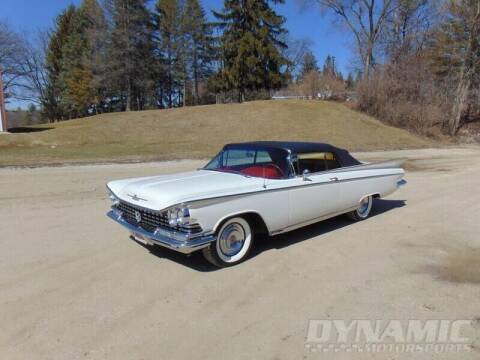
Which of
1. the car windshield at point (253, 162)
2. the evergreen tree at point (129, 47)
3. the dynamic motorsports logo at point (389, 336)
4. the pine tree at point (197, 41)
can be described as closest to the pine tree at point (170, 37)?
the pine tree at point (197, 41)

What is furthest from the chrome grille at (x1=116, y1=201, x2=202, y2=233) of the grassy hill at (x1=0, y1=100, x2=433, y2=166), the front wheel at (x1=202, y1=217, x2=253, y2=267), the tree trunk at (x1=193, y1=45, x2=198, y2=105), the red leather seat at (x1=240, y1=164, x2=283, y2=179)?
the tree trunk at (x1=193, y1=45, x2=198, y2=105)

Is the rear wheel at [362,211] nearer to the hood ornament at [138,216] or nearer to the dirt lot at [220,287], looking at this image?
the dirt lot at [220,287]

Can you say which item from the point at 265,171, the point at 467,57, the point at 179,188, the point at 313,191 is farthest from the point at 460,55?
the point at 179,188

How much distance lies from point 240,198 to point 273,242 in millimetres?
1272

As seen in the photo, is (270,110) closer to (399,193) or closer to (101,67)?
(101,67)

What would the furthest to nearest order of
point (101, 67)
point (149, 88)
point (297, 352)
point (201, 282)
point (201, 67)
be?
point (201, 67)
point (149, 88)
point (101, 67)
point (201, 282)
point (297, 352)

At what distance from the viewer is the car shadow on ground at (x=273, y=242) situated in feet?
13.6

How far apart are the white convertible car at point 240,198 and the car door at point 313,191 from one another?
0.01 m

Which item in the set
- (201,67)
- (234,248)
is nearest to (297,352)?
(234,248)

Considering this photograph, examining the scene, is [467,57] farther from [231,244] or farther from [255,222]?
[231,244]

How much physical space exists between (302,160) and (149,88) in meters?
37.8

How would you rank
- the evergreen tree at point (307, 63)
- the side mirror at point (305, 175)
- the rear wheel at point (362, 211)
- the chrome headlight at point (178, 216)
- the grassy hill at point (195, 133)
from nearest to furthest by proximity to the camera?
the chrome headlight at point (178, 216) < the side mirror at point (305, 175) < the rear wheel at point (362, 211) < the grassy hill at point (195, 133) < the evergreen tree at point (307, 63)

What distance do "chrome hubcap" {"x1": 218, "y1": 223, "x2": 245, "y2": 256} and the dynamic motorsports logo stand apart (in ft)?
4.63

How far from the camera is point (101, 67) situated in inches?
1411
